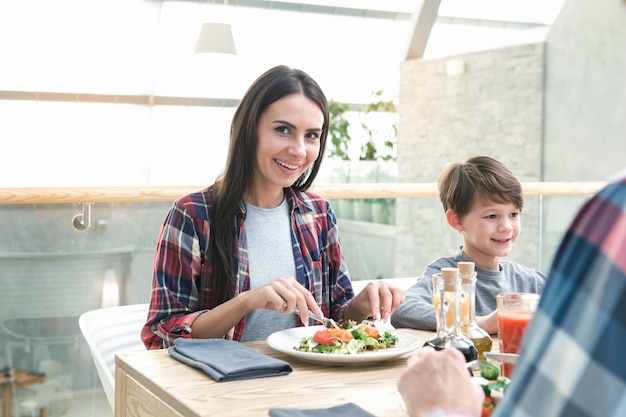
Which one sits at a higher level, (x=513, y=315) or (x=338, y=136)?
(x=338, y=136)

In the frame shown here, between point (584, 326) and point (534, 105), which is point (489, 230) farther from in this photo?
point (534, 105)

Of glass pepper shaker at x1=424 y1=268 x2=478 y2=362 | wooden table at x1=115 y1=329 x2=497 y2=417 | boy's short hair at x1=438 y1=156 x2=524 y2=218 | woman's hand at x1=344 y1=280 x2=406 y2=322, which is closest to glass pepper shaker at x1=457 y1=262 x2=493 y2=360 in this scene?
glass pepper shaker at x1=424 y1=268 x2=478 y2=362

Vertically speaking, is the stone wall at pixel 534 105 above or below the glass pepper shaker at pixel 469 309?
above

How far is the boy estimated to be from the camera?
86.0 inches

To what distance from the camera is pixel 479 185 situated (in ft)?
7.29

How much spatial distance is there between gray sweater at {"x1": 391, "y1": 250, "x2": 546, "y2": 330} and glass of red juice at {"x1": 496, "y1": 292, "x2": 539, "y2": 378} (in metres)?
0.45

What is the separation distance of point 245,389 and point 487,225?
1.05 metres

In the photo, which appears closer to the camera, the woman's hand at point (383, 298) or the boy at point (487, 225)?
the woman's hand at point (383, 298)

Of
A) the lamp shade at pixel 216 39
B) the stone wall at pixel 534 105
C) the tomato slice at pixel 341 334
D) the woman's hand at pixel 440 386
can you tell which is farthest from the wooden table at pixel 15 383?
the lamp shade at pixel 216 39

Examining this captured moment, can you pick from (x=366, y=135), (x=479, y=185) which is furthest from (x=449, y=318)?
(x=366, y=135)

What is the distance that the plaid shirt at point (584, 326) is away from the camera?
24.2 inches

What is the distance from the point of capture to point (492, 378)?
1214mm

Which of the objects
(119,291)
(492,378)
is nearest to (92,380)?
(119,291)

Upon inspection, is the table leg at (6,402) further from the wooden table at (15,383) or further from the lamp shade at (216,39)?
the lamp shade at (216,39)
